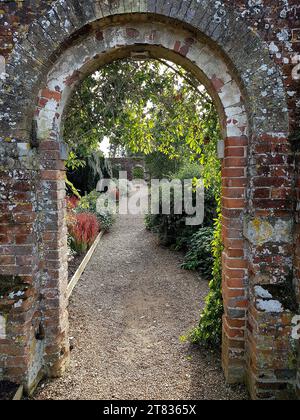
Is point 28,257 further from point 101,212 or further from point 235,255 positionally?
point 101,212

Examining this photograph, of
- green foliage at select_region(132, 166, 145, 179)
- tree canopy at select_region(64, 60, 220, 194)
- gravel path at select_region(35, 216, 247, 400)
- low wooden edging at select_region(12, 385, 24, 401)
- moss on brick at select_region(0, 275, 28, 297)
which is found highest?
tree canopy at select_region(64, 60, 220, 194)

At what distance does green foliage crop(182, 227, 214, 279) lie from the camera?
23.9 feet

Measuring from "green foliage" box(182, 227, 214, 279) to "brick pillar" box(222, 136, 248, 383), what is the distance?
3907 mm

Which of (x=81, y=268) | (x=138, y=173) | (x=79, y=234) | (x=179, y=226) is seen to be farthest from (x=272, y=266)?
(x=138, y=173)

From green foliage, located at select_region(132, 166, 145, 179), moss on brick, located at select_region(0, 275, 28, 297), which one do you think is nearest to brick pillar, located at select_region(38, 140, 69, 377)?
moss on brick, located at select_region(0, 275, 28, 297)

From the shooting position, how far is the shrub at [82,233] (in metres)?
8.52

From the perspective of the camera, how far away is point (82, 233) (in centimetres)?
880

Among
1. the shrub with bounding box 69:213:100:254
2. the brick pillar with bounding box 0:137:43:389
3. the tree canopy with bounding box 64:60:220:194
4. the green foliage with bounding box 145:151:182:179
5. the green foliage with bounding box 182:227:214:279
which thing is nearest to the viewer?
the brick pillar with bounding box 0:137:43:389

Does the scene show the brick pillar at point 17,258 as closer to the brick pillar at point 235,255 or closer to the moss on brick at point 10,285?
the moss on brick at point 10,285

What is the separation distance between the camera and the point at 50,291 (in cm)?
321

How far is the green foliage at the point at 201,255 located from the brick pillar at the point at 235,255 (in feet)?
12.8

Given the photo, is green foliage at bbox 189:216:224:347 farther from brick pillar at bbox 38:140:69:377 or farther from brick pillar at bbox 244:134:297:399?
brick pillar at bbox 38:140:69:377

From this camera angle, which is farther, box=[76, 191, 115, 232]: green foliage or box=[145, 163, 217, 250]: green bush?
box=[76, 191, 115, 232]: green foliage

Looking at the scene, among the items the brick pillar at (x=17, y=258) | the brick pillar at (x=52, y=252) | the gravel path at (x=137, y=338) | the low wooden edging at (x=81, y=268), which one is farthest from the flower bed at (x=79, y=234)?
the brick pillar at (x=17, y=258)
